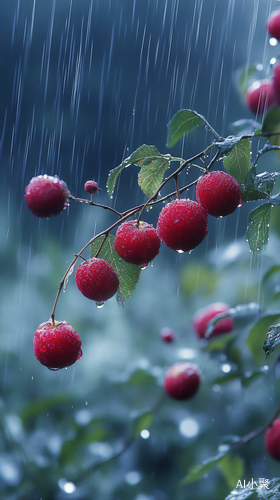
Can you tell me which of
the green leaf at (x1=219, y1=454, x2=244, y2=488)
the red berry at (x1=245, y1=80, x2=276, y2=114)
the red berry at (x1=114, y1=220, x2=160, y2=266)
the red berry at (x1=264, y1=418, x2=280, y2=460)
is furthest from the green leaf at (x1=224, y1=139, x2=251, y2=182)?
the green leaf at (x1=219, y1=454, x2=244, y2=488)

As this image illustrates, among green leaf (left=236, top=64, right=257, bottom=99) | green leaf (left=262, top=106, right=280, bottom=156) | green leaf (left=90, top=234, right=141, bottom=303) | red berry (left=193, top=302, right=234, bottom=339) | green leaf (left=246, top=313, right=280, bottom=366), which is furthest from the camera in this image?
red berry (left=193, top=302, right=234, bottom=339)

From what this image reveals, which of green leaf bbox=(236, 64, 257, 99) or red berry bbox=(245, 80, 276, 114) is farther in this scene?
green leaf bbox=(236, 64, 257, 99)

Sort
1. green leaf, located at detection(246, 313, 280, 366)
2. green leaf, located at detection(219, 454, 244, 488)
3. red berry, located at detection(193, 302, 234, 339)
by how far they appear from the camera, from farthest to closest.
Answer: red berry, located at detection(193, 302, 234, 339), green leaf, located at detection(219, 454, 244, 488), green leaf, located at detection(246, 313, 280, 366)

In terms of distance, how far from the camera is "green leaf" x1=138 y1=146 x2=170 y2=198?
0.48 meters

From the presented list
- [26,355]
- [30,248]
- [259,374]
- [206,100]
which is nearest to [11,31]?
[206,100]

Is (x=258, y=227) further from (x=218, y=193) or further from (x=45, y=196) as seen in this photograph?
(x=45, y=196)

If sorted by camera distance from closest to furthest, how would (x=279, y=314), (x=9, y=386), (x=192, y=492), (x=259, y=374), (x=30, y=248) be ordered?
(x=279, y=314), (x=259, y=374), (x=192, y=492), (x=9, y=386), (x=30, y=248)

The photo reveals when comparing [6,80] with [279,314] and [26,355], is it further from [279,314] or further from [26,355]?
[279,314]

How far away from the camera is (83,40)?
323 centimetres

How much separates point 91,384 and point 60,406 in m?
0.13

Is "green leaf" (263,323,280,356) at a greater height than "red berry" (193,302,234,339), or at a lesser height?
lesser

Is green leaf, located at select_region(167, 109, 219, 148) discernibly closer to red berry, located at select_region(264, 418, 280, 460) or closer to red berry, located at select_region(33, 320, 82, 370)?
red berry, located at select_region(33, 320, 82, 370)

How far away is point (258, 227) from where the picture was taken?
478 millimetres

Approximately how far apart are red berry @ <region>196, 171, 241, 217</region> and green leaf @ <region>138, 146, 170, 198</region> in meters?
0.06
